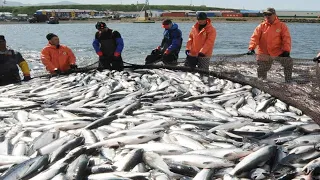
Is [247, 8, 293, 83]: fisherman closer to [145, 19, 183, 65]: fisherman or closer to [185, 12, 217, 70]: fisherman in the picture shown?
[185, 12, 217, 70]: fisherman

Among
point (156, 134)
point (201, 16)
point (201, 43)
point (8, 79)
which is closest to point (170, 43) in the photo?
point (201, 43)

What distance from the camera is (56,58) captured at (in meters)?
10.1

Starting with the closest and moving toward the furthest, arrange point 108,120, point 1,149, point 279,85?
point 1,149 < point 108,120 < point 279,85

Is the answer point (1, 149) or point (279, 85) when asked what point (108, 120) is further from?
point (279, 85)

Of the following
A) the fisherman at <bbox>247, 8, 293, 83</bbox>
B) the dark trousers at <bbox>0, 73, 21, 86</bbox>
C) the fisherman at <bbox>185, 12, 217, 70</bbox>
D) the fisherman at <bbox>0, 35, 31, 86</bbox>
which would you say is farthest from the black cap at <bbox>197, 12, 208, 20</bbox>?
the dark trousers at <bbox>0, 73, 21, 86</bbox>

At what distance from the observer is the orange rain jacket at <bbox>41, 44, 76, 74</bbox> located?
9781 mm

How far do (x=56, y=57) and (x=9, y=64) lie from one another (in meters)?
1.32

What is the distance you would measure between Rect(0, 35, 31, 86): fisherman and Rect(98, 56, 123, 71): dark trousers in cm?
201

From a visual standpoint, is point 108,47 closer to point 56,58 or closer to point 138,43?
point 56,58

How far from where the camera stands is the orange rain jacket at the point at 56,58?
978 cm

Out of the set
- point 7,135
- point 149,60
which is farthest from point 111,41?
point 7,135

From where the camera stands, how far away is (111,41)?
10.2 meters

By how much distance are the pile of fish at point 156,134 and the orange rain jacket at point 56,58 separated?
79.9 inches

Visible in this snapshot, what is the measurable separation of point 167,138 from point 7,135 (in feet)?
6.99
